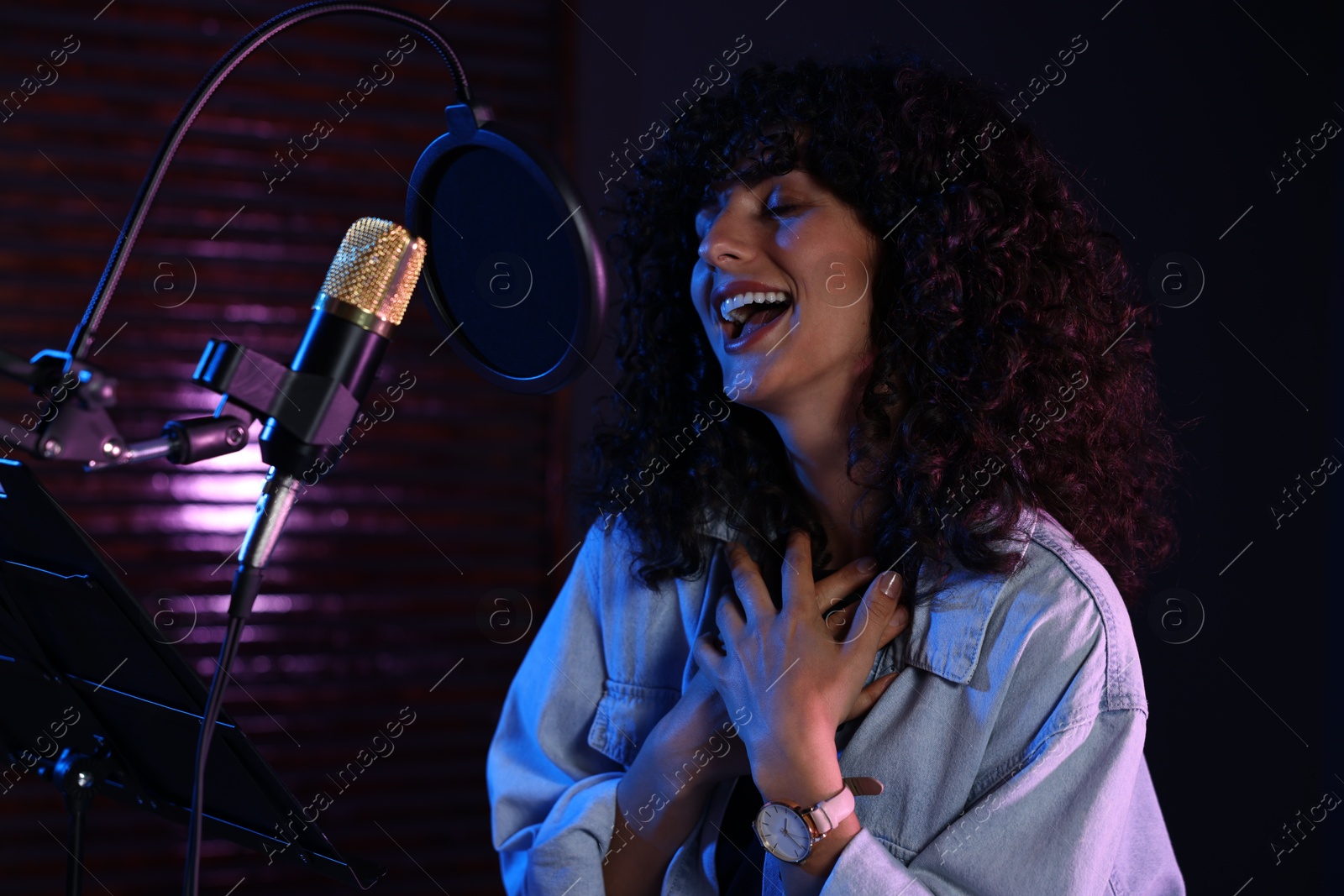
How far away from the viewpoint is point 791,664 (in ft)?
4.31

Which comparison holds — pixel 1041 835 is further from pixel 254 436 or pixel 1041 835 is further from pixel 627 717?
pixel 254 436

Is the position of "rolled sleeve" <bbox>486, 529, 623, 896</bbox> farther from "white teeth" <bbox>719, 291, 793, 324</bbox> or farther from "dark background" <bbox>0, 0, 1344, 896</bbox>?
"dark background" <bbox>0, 0, 1344, 896</bbox>

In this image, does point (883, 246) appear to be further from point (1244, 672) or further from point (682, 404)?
point (1244, 672)

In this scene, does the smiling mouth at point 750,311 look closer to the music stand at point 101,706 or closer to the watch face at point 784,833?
the watch face at point 784,833

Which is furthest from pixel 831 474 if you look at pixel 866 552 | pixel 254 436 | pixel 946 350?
pixel 254 436

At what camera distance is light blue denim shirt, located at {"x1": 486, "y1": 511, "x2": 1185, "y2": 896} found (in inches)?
47.3

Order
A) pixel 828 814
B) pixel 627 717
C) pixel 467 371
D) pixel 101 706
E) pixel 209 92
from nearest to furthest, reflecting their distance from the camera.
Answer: pixel 209 92 < pixel 101 706 < pixel 828 814 < pixel 627 717 < pixel 467 371

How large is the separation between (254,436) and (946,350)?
5.60 ft

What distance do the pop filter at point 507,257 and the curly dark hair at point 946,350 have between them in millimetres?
633

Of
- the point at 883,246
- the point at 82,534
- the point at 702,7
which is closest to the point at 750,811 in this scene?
the point at 883,246

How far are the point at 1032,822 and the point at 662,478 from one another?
73 centimetres

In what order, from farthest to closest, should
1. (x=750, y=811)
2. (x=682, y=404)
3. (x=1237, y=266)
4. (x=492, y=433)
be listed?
(x=492, y=433) → (x=1237, y=266) → (x=682, y=404) → (x=750, y=811)

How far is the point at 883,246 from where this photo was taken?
1.52 m

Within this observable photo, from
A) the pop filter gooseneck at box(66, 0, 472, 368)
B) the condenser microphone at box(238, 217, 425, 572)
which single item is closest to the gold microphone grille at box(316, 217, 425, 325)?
the condenser microphone at box(238, 217, 425, 572)
